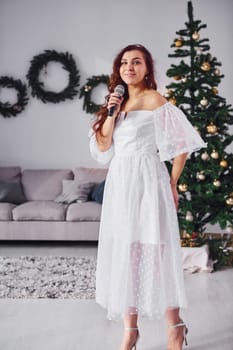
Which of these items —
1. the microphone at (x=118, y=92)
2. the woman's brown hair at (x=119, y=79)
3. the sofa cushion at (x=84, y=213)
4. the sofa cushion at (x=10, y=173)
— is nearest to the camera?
the microphone at (x=118, y=92)

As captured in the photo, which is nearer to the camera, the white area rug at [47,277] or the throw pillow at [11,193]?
the white area rug at [47,277]

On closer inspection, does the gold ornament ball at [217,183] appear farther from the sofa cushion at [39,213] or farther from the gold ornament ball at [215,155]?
the sofa cushion at [39,213]

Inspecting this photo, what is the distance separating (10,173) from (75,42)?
5.87ft

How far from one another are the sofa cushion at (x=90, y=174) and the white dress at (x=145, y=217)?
3.02 m

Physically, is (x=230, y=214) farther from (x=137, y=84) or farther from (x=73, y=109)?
(x=73, y=109)

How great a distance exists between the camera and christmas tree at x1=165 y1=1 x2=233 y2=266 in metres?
3.54

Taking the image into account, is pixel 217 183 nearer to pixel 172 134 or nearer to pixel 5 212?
pixel 172 134

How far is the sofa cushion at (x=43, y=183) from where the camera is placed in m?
5.24

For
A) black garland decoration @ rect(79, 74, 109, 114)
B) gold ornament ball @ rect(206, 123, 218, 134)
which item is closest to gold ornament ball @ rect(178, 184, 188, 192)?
gold ornament ball @ rect(206, 123, 218, 134)

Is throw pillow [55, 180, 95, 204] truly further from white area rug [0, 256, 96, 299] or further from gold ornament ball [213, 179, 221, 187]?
gold ornament ball [213, 179, 221, 187]

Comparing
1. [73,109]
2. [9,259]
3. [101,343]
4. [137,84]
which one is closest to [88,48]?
[73,109]

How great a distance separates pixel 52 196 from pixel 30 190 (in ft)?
0.89

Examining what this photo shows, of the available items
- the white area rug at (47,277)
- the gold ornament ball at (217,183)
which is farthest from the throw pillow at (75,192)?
the gold ornament ball at (217,183)

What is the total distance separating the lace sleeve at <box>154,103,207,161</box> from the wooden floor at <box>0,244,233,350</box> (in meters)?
1.01
